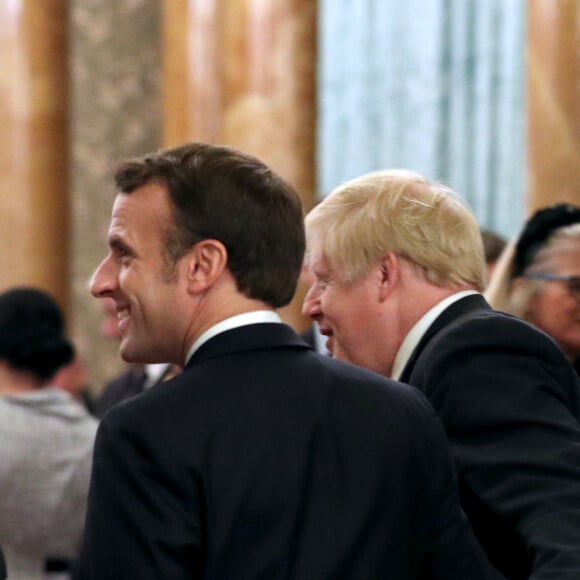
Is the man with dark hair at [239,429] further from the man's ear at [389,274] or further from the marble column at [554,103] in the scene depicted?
the marble column at [554,103]

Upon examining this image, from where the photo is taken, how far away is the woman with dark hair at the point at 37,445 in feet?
13.4

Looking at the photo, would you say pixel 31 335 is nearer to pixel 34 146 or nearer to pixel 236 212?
pixel 236 212

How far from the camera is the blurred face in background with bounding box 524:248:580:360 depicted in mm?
3996

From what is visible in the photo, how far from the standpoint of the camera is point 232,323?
2049 millimetres

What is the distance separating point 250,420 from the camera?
194 cm

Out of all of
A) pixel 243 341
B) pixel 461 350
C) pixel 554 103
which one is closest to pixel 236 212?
pixel 243 341

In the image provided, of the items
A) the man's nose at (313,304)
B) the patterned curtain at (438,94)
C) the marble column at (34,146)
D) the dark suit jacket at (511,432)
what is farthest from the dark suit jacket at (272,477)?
the patterned curtain at (438,94)

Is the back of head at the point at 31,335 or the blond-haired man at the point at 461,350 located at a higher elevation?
the blond-haired man at the point at 461,350

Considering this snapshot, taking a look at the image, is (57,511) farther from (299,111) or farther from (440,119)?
(440,119)

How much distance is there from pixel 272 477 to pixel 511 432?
564 millimetres

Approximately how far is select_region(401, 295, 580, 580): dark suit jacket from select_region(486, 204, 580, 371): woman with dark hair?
158 centimetres

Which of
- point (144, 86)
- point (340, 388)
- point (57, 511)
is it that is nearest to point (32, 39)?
point (144, 86)

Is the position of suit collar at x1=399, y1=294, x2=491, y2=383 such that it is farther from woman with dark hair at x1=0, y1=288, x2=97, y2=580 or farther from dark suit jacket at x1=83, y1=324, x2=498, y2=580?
woman with dark hair at x1=0, y1=288, x2=97, y2=580

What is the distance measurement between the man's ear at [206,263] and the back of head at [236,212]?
0.5 inches
